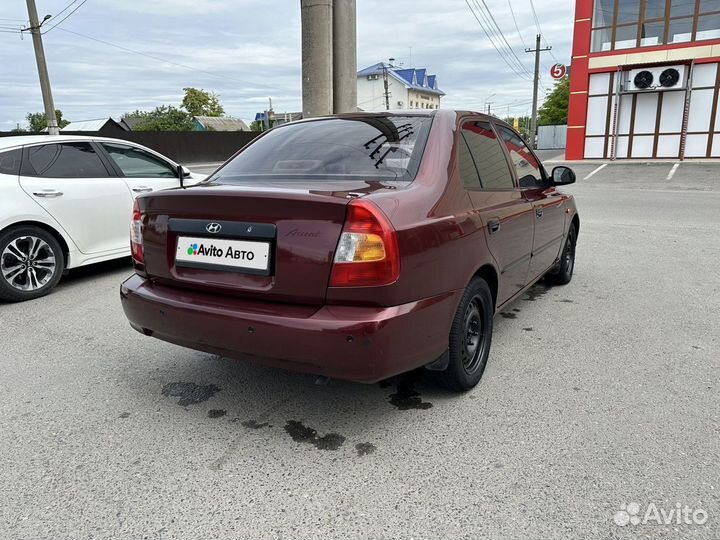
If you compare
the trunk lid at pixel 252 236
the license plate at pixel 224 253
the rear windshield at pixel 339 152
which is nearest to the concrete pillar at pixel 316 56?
the rear windshield at pixel 339 152

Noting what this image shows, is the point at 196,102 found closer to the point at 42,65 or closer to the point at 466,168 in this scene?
the point at 42,65

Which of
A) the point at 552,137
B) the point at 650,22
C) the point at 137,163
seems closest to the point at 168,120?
the point at 552,137

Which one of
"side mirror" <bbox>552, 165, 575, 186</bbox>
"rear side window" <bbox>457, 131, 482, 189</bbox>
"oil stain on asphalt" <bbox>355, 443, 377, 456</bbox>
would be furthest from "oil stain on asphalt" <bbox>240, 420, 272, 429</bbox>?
"side mirror" <bbox>552, 165, 575, 186</bbox>

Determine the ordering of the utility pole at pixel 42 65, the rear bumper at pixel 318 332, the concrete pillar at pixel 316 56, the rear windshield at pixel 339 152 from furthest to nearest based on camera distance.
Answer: the utility pole at pixel 42 65 → the concrete pillar at pixel 316 56 → the rear windshield at pixel 339 152 → the rear bumper at pixel 318 332

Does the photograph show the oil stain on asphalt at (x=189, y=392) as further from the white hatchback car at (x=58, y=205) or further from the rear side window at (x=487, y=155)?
the white hatchback car at (x=58, y=205)

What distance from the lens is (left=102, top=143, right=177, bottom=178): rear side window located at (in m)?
5.94

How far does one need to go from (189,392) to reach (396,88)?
7008 cm

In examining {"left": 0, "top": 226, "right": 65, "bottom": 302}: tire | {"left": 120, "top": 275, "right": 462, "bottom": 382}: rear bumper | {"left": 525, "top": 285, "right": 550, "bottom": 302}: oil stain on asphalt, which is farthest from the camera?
{"left": 525, "top": 285, "right": 550, "bottom": 302}: oil stain on asphalt

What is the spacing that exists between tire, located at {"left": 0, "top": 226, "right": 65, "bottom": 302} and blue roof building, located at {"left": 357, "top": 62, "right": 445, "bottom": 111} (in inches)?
2493

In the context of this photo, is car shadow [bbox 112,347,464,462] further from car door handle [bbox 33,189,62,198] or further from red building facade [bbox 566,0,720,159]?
red building facade [bbox 566,0,720,159]

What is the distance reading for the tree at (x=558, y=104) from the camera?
67625 millimetres

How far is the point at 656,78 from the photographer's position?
24141mm

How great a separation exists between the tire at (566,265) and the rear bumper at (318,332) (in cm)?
283

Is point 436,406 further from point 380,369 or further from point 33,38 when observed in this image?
point 33,38
